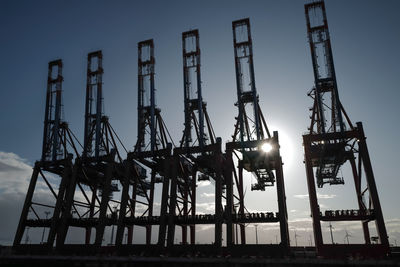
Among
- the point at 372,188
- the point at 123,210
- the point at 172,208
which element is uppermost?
the point at 372,188

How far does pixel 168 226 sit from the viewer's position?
51.5m

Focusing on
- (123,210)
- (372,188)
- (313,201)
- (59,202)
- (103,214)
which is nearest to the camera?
(372,188)

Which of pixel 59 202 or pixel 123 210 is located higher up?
pixel 59 202

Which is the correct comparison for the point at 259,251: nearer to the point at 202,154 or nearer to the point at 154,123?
the point at 202,154

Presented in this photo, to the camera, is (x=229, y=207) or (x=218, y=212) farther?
(x=229, y=207)

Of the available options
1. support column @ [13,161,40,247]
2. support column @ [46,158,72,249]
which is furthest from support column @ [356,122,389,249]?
support column @ [13,161,40,247]

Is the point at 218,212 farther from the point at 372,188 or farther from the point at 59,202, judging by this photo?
the point at 59,202

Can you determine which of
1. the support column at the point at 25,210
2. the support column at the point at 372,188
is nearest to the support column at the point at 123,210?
the support column at the point at 25,210

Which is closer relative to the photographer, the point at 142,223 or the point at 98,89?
the point at 142,223

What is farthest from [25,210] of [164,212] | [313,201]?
[313,201]

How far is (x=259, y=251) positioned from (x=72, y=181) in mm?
36507

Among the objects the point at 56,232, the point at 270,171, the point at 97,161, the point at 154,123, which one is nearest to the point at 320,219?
the point at 270,171

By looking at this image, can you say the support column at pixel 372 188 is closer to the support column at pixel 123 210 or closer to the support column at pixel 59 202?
the support column at pixel 123 210

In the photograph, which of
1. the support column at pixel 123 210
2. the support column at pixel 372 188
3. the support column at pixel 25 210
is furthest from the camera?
the support column at pixel 25 210
